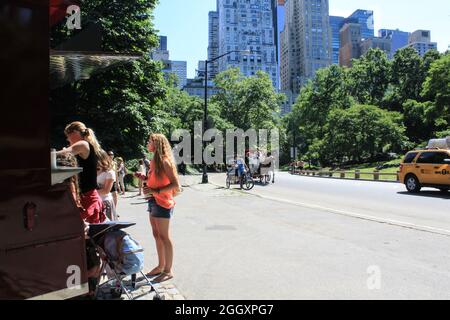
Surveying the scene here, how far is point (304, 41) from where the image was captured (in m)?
157

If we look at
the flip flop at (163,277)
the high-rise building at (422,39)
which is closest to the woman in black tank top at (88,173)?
the flip flop at (163,277)

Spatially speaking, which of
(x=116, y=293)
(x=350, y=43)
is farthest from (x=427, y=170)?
(x=350, y=43)

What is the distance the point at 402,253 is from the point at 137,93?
19.8 m

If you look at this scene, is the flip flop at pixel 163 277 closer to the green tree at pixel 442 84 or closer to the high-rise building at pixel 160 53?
the high-rise building at pixel 160 53

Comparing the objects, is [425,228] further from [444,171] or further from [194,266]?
[444,171]

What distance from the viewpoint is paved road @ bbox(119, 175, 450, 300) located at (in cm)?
523

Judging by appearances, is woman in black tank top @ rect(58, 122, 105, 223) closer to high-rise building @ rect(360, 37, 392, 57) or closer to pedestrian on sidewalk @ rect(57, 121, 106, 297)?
pedestrian on sidewalk @ rect(57, 121, 106, 297)

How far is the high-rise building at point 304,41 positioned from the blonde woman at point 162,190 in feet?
492

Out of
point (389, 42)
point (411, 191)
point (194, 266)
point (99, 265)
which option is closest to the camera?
point (99, 265)

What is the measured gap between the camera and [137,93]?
81.1 ft

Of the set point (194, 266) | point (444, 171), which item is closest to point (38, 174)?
point (194, 266)

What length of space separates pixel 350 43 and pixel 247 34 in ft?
190

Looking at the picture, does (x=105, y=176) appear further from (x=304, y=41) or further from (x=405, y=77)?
(x=304, y=41)

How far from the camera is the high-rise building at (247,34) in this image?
125188 mm
